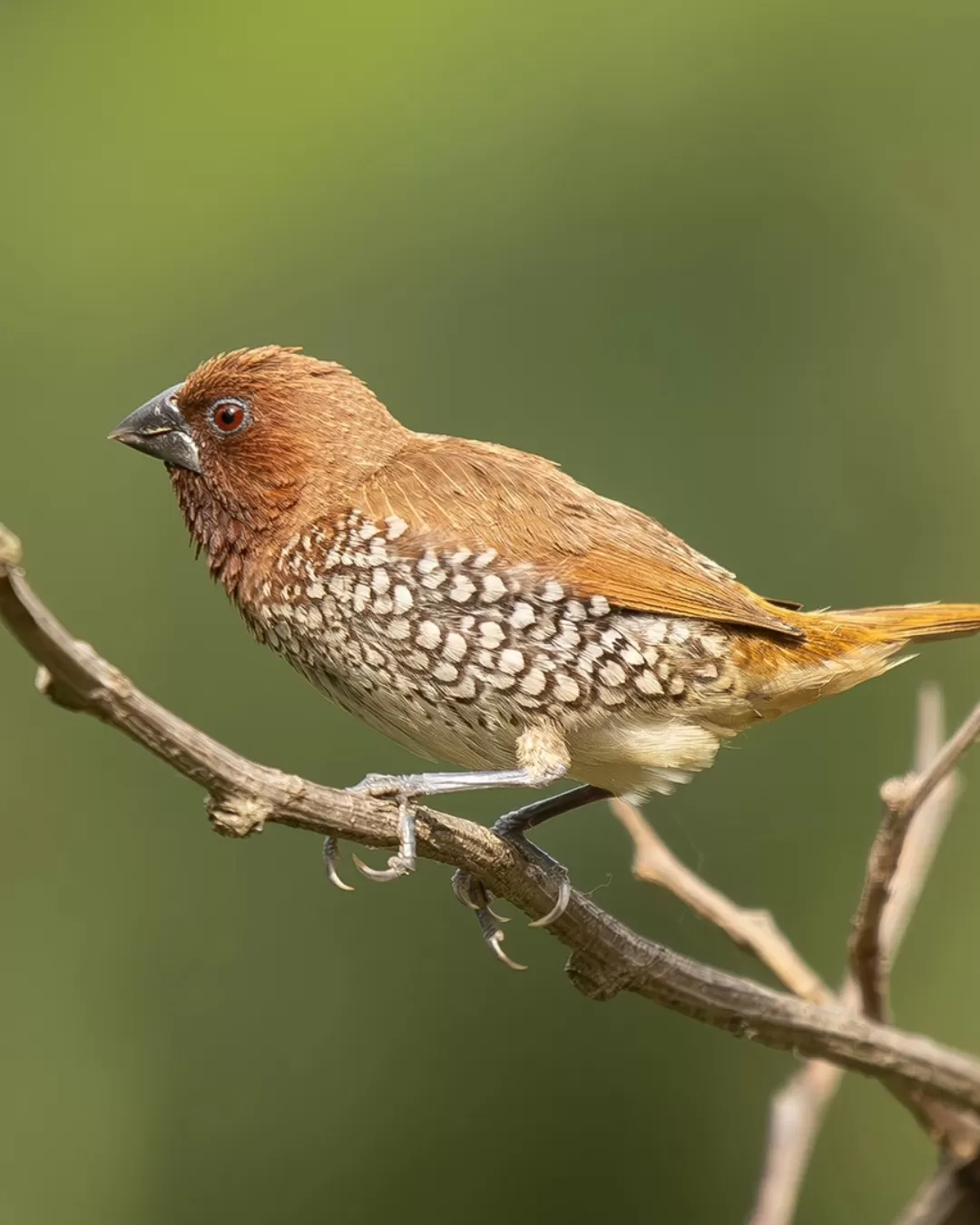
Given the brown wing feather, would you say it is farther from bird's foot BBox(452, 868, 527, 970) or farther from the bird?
bird's foot BBox(452, 868, 527, 970)

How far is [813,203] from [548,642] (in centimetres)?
502

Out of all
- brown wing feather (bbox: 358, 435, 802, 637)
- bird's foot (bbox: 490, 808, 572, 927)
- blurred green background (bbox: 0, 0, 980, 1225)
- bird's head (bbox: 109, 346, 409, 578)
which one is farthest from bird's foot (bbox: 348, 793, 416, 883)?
blurred green background (bbox: 0, 0, 980, 1225)

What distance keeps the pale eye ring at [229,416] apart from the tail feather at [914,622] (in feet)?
4.37

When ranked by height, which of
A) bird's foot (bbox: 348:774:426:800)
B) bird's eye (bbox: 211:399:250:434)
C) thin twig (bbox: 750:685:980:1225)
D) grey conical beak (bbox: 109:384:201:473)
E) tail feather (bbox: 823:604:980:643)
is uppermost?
bird's eye (bbox: 211:399:250:434)

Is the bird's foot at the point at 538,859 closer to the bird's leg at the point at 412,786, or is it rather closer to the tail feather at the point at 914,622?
the bird's leg at the point at 412,786

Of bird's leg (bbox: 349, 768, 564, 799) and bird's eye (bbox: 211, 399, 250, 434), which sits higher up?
bird's eye (bbox: 211, 399, 250, 434)

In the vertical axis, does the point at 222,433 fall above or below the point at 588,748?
above

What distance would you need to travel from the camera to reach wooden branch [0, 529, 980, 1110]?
2043 mm

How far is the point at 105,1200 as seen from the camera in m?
6.88

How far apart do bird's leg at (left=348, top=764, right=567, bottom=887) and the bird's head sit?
658 mm

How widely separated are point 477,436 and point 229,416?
283 centimetres

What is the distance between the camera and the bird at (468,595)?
3.31 m

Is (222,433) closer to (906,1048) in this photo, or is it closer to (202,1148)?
(906,1048)

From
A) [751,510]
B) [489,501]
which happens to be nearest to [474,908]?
[489,501]
